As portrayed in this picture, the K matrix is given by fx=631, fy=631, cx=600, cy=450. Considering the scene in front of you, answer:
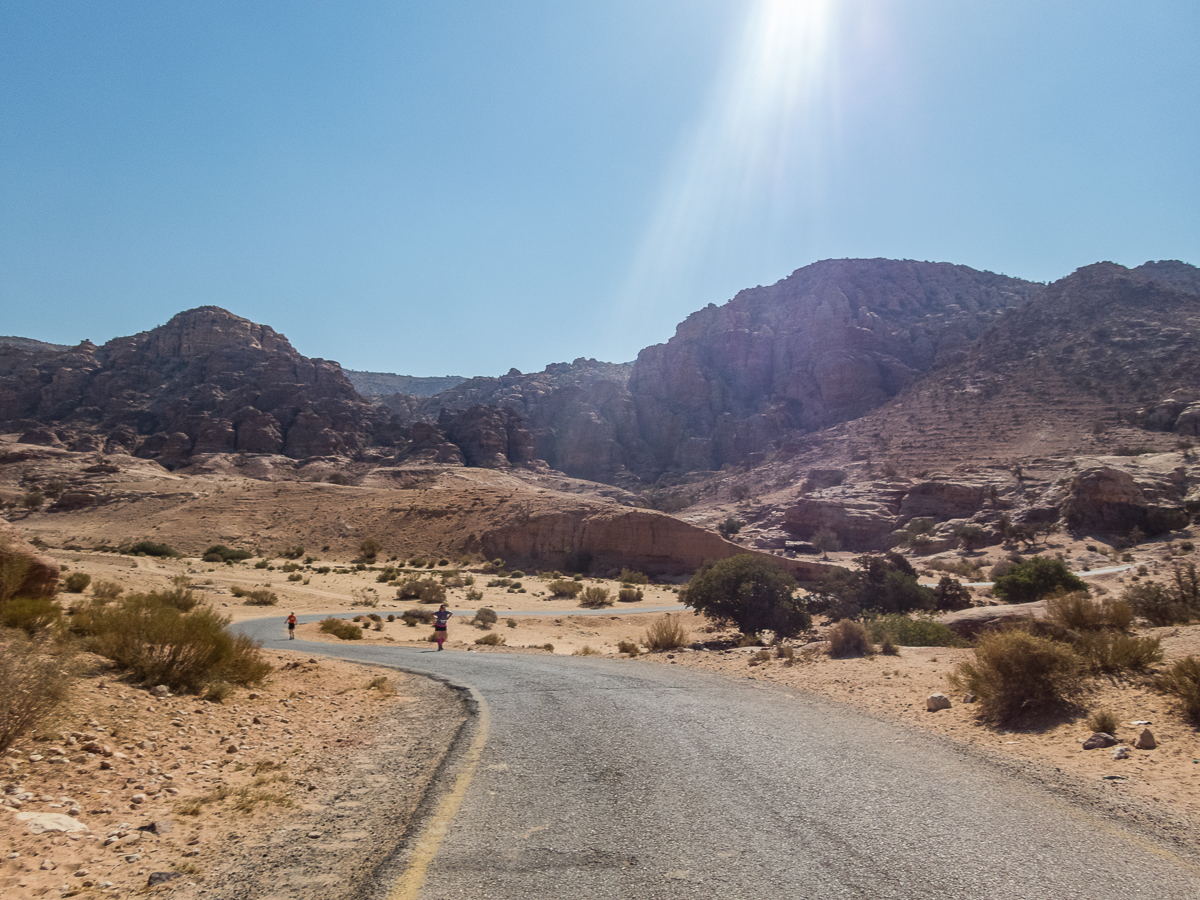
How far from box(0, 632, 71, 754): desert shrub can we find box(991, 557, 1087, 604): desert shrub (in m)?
30.4

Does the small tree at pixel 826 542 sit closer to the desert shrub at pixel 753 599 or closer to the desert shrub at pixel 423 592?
the desert shrub at pixel 423 592

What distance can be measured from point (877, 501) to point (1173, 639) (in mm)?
60284

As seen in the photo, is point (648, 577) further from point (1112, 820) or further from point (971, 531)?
point (1112, 820)

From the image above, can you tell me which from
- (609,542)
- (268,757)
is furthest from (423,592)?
(268,757)

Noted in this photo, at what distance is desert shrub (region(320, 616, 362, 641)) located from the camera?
21000mm

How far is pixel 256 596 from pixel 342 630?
35.1 feet

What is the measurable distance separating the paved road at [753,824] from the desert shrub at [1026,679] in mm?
1394

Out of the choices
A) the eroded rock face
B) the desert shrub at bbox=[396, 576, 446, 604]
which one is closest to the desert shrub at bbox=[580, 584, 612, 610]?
the desert shrub at bbox=[396, 576, 446, 604]

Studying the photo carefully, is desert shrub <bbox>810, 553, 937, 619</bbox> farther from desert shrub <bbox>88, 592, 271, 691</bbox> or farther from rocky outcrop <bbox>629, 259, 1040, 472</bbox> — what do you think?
rocky outcrop <bbox>629, 259, 1040, 472</bbox>

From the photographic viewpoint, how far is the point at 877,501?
6588cm

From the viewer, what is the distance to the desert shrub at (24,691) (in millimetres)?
4621

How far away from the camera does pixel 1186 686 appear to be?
6.41 metres

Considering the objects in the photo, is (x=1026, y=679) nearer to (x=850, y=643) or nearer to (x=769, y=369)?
(x=850, y=643)

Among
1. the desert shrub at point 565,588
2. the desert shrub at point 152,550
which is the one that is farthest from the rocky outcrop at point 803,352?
the desert shrub at point 152,550
